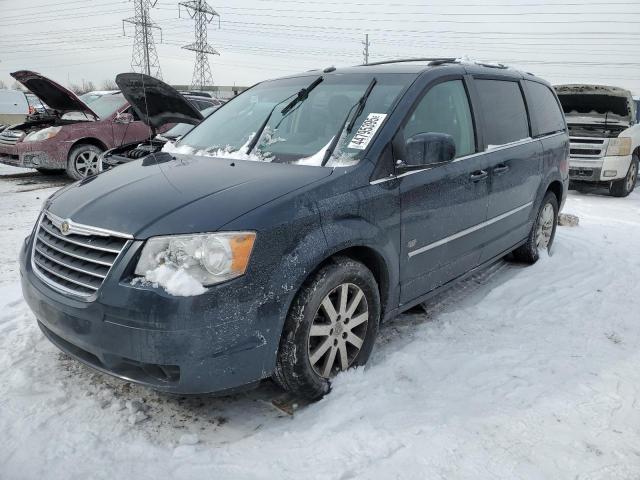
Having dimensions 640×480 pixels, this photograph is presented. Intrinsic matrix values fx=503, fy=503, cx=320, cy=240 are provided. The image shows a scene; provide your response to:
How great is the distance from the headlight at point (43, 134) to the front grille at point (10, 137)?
250 mm

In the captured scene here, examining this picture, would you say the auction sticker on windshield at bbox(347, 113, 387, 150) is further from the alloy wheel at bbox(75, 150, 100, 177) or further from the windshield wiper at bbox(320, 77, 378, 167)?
the alloy wheel at bbox(75, 150, 100, 177)

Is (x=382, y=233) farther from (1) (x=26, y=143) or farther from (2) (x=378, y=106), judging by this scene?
(1) (x=26, y=143)

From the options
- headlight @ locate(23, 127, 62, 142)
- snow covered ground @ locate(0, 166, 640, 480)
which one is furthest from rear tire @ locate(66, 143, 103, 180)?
snow covered ground @ locate(0, 166, 640, 480)

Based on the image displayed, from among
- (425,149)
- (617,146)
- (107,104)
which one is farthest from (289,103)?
(617,146)

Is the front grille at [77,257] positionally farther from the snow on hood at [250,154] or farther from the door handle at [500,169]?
the door handle at [500,169]

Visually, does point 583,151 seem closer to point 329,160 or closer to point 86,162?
point 329,160

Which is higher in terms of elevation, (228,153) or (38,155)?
(228,153)

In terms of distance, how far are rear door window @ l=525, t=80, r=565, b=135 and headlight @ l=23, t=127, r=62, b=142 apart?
7.64 metres

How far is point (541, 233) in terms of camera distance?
5.03 meters

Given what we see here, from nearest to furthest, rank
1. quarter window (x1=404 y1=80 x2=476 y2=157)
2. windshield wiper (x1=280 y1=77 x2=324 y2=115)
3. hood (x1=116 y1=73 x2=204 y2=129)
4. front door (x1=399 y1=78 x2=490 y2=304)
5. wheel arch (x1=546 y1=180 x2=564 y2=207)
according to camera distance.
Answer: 1. front door (x1=399 y1=78 x2=490 y2=304)
2. quarter window (x1=404 y1=80 x2=476 y2=157)
3. windshield wiper (x1=280 y1=77 x2=324 y2=115)
4. wheel arch (x1=546 y1=180 x2=564 y2=207)
5. hood (x1=116 y1=73 x2=204 y2=129)

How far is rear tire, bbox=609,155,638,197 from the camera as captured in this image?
926cm

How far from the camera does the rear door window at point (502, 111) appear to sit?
380cm

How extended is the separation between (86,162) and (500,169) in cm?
761

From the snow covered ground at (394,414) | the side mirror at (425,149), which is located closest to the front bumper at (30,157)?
the snow covered ground at (394,414)
